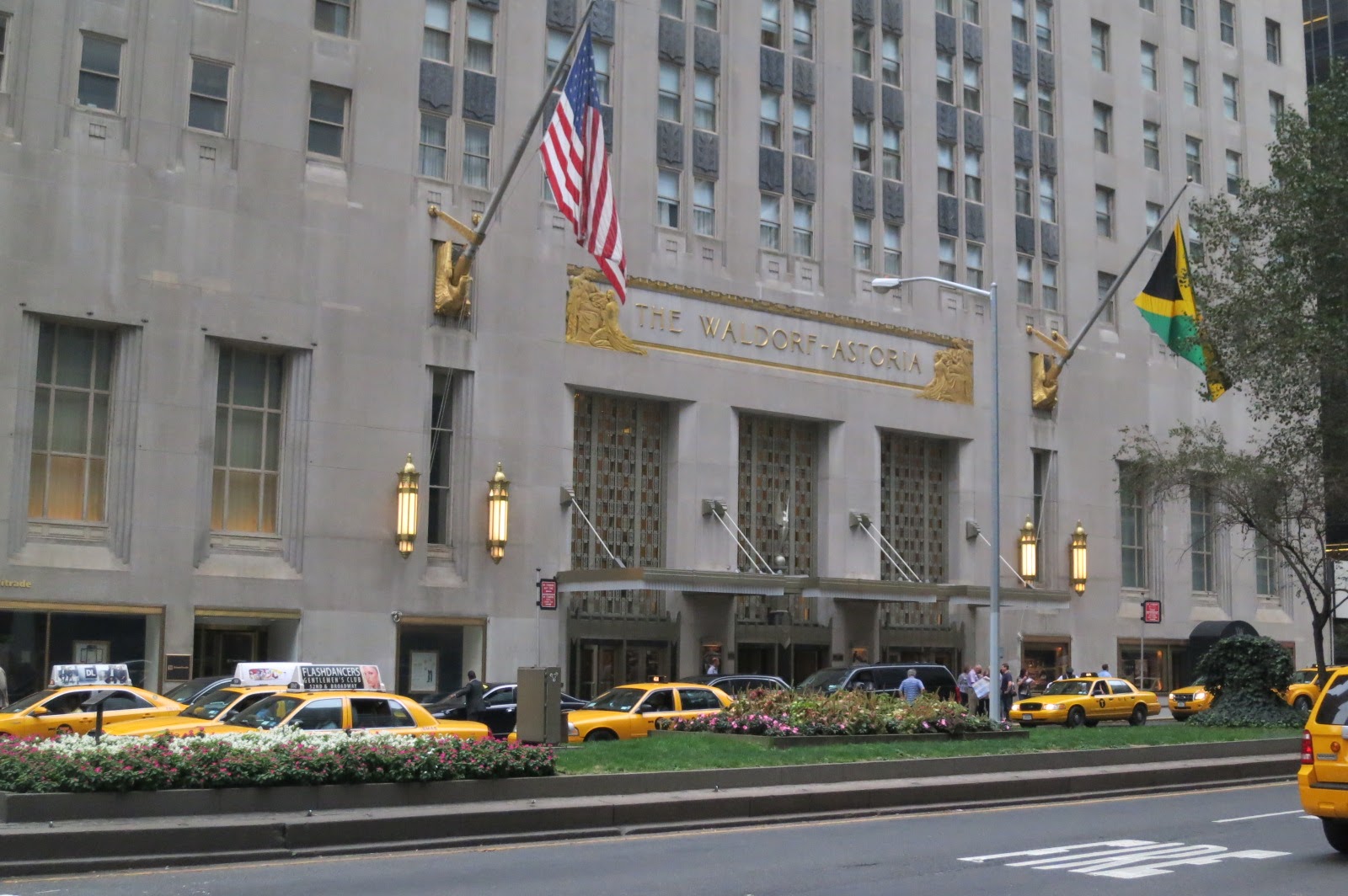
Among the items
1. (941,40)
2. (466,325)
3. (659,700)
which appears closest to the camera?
(659,700)

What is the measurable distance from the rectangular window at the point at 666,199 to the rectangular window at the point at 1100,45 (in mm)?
21058

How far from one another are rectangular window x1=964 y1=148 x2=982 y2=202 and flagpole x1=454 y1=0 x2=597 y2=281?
53.0 feet

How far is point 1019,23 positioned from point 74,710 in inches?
1596

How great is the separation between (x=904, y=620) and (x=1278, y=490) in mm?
12479

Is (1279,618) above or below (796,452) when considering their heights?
below

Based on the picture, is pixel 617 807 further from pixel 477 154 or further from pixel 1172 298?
pixel 1172 298

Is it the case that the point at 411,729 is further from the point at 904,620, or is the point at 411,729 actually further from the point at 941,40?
the point at 941,40

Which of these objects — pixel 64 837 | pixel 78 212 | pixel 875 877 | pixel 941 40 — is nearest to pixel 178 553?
pixel 78 212

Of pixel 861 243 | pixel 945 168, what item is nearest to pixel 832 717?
pixel 861 243

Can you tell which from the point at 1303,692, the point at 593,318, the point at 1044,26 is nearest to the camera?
the point at 1303,692

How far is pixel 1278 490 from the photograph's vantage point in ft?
128

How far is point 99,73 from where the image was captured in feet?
111

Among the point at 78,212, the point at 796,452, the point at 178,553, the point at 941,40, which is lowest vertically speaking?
the point at 178,553

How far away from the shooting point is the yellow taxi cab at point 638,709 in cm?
2727
